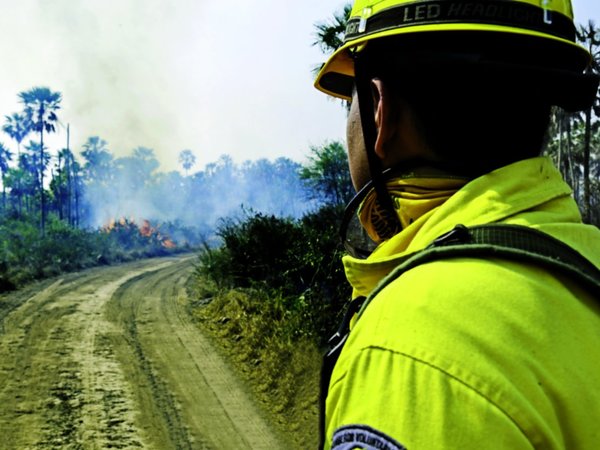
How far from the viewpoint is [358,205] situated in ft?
5.08

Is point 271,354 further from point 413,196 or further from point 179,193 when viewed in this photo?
point 179,193

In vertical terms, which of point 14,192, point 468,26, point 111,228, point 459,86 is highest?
point 14,192

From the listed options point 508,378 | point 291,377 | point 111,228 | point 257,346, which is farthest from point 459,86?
point 111,228

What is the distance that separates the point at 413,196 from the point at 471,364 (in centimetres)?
53

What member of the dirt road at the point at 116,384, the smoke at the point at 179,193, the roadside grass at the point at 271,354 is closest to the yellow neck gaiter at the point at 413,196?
the dirt road at the point at 116,384

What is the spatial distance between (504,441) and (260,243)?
1257cm

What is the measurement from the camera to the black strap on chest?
90 centimetres

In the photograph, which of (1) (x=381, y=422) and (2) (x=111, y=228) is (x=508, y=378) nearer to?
(1) (x=381, y=422)

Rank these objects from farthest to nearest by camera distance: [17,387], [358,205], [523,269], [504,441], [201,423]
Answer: [17,387]
[201,423]
[358,205]
[523,269]
[504,441]

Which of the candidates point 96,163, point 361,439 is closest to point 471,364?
point 361,439

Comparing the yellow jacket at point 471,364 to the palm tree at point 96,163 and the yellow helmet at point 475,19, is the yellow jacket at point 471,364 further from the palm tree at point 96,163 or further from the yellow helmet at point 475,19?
the palm tree at point 96,163

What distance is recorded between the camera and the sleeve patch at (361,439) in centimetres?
76

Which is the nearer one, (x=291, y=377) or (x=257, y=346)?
(x=291, y=377)

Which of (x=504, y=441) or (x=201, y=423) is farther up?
(x=504, y=441)
